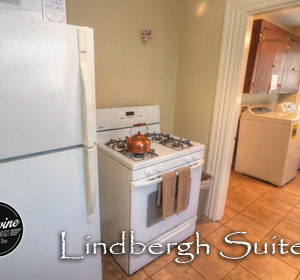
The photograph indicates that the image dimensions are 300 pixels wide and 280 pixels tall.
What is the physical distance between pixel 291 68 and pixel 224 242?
9.17ft

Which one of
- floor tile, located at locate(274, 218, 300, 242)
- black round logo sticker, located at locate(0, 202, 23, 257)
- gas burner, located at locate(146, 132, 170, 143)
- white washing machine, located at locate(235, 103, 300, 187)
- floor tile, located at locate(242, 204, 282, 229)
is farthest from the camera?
white washing machine, located at locate(235, 103, 300, 187)

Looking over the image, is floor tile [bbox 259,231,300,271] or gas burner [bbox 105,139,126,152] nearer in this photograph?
gas burner [bbox 105,139,126,152]

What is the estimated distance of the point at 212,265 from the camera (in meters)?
1.77

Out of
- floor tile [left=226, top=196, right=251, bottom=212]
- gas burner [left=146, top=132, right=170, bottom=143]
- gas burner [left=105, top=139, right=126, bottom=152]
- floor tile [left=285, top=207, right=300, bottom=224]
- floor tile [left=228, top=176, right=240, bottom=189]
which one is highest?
gas burner [left=105, top=139, right=126, bottom=152]

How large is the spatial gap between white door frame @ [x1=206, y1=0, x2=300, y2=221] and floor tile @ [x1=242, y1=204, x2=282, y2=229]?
1.30 ft

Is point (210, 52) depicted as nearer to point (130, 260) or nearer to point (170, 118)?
point (170, 118)

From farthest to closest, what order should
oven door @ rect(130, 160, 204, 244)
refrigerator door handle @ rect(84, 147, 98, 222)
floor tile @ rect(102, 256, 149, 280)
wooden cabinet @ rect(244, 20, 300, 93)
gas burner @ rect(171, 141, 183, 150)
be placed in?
wooden cabinet @ rect(244, 20, 300, 93)
gas burner @ rect(171, 141, 183, 150)
floor tile @ rect(102, 256, 149, 280)
oven door @ rect(130, 160, 204, 244)
refrigerator door handle @ rect(84, 147, 98, 222)

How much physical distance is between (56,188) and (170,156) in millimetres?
828

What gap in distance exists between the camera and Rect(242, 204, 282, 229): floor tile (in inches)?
91.8

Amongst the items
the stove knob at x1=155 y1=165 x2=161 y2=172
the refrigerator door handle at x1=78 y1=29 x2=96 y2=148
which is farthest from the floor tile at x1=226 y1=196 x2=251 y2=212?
the refrigerator door handle at x1=78 y1=29 x2=96 y2=148

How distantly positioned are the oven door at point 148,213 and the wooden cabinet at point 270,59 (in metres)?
1.56

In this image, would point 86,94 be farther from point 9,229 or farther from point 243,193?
point 243,193

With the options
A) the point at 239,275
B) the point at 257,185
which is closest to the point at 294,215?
the point at 257,185

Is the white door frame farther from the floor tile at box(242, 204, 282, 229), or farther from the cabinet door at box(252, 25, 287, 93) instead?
the cabinet door at box(252, 25, 287, 93)
